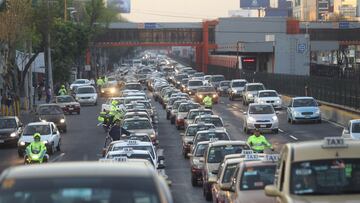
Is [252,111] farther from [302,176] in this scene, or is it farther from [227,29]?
[227,29]

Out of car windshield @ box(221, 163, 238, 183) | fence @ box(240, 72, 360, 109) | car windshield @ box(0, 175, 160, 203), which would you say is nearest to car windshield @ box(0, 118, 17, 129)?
fence @ box(240, 72, 360, 109)

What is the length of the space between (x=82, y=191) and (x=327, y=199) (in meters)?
4.77

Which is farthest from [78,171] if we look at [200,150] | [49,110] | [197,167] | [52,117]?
[49,110]

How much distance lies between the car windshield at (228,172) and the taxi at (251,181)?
60.9 inches

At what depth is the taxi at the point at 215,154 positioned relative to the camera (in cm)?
2322

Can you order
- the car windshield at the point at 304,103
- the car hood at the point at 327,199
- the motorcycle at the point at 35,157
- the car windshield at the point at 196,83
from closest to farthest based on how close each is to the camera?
the car hood at the point at 327,199
the motorcycle at the point at 35,157
the car windshield at the point at 304,103
the car windshield at the point at 196,83

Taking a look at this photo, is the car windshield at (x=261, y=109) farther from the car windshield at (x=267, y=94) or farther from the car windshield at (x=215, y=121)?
the car windshield at (x=267, y=94)

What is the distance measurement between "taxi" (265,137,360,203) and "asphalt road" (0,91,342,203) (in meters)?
11.2

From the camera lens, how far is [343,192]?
39.1 ft

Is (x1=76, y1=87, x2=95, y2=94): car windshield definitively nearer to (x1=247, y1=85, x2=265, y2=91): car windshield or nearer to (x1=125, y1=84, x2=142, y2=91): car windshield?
(x1=125, y1=84, x2=142, y2=91): car windshield

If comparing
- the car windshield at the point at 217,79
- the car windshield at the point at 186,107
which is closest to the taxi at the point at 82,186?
the car windshield at the point at 186,107

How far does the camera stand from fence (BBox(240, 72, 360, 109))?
53094mm

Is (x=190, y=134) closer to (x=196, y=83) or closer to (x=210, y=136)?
(x=210, y=136)

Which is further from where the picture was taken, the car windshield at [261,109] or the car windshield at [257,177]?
the car windshield at [261,109]
